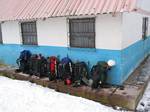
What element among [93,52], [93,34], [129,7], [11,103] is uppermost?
[129,7]

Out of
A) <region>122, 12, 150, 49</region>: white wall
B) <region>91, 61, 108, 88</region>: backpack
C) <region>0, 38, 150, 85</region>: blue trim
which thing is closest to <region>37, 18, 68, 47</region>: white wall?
<region>0, 38, 150, 85</region>: blue trim

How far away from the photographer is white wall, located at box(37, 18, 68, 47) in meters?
7.41

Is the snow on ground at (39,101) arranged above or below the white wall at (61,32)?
below

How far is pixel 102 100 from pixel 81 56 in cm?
177

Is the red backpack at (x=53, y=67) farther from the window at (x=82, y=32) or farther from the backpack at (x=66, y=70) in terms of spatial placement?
the window at (x=82, y=32)

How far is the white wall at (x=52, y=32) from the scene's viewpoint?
292 inches

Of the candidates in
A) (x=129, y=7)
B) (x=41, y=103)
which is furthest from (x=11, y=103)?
(x=129, y=7)

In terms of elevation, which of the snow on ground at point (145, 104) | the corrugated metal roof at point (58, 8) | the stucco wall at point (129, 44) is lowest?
the snow on ground at point (145, 104)

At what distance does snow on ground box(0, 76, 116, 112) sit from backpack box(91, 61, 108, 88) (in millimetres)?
651

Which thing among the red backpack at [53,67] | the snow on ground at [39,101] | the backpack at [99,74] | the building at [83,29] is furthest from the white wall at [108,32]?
the snow on ground at [39,101]

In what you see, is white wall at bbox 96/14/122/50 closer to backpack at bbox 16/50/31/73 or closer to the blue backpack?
the blue backpack

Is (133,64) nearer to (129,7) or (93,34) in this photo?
(93,34)

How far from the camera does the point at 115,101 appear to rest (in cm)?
575

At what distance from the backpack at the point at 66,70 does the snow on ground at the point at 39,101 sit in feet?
1.80
